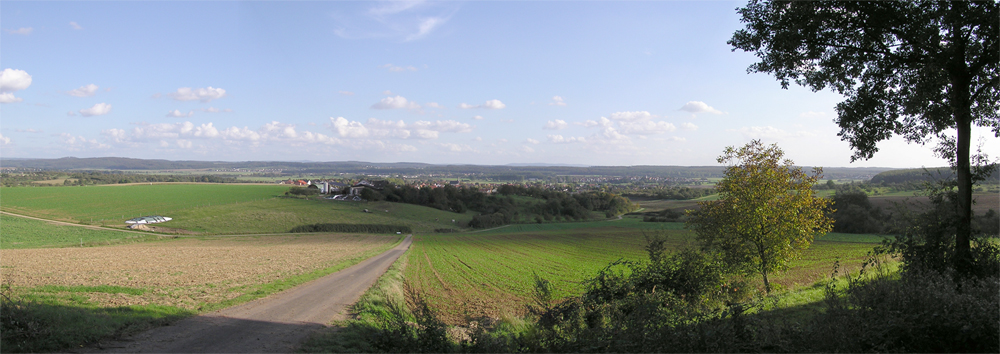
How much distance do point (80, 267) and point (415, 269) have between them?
627 inches

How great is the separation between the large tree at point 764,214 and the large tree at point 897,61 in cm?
362

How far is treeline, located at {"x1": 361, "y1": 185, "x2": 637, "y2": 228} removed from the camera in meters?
87.2

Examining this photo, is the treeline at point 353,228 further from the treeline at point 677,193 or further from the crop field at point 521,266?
the treeline at point 677,193

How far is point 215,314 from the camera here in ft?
35.5

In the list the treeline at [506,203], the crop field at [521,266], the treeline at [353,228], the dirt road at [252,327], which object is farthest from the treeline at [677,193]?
the dirt road at [252,327]

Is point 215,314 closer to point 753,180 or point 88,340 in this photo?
point 88,340

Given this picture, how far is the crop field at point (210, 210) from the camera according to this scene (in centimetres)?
5662

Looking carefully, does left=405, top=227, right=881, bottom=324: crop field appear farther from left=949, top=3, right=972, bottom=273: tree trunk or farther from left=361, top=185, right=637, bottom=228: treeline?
left=361, top=185, right=637, bottom=228: treeline

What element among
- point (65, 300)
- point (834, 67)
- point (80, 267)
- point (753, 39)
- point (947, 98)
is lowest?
point (80, 267)

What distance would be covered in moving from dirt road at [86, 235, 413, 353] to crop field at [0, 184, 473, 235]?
48.6 metres

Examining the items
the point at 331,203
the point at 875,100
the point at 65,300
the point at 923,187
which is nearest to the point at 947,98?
the point at 875,100

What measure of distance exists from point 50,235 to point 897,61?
193ft

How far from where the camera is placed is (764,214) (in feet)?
43.8

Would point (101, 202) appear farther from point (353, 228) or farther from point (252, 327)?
point (252, 327)
